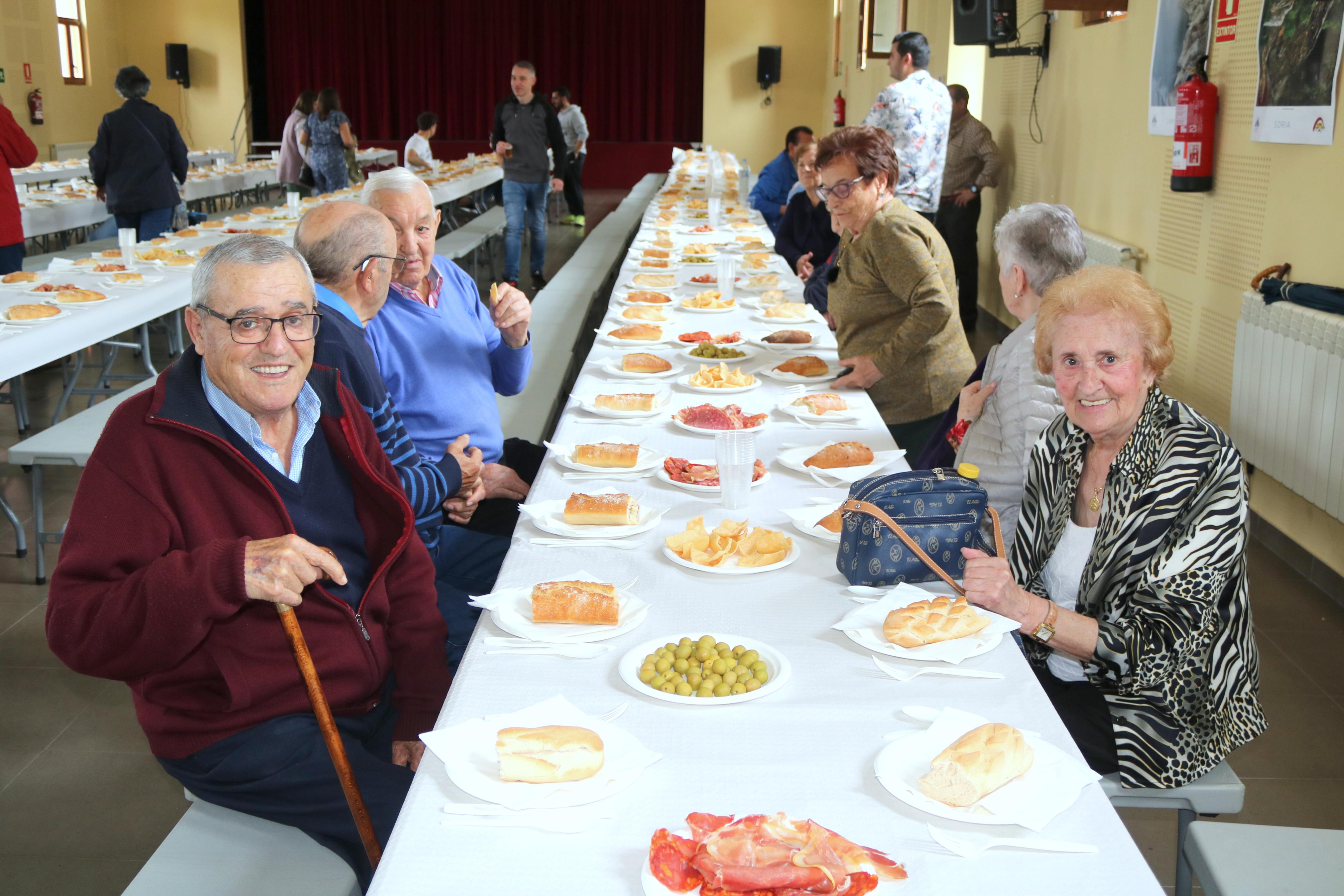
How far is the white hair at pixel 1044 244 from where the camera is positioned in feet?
7.43

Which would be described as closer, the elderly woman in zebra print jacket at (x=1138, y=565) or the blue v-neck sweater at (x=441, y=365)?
the elderly woman in zebra print jacket at (x=1138, y=565)

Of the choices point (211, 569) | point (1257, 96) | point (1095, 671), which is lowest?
point (1095, 671)

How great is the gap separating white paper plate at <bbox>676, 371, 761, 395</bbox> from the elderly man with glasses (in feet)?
3.69

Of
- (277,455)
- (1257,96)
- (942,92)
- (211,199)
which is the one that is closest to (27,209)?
(942,92)

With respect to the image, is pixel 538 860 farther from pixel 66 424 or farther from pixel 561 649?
pixel 66 424

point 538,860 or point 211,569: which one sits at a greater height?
point 211,569

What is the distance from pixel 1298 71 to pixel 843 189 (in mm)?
1620

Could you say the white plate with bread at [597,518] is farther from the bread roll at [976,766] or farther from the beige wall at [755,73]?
the beige wall at [755,73]

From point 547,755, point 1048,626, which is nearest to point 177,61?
point 1048,626

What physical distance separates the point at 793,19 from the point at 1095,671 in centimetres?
1627

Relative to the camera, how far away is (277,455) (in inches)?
66.6

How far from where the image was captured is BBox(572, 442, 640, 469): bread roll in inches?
83.5

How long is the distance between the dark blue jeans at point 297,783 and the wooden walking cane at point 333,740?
34mm

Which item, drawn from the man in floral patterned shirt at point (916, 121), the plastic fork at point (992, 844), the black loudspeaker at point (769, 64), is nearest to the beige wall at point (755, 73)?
the black loudspeaker at point (769, 64)
